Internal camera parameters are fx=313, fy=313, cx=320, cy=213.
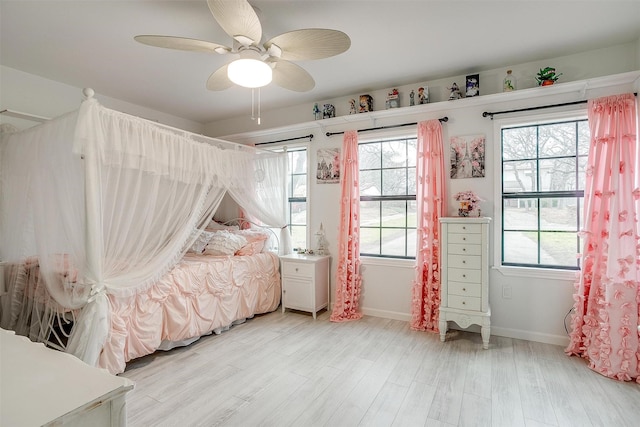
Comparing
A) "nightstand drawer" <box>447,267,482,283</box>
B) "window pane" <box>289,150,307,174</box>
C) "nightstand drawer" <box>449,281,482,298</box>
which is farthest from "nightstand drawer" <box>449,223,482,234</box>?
"window pane" <box>289,150,307,174</box>

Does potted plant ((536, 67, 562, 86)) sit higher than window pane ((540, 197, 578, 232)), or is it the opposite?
potted plant ((536, 67, 562, 86))

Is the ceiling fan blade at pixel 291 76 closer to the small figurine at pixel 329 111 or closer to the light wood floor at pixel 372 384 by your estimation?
the small figurine at pixel 329 111

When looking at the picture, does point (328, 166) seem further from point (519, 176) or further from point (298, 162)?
point (519, 176)

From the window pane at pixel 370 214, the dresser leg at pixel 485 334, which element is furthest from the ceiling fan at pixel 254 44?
the dresser leg at pixel 485 334

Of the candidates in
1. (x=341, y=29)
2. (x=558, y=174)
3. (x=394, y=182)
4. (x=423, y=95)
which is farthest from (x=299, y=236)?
(x=558, y=174)

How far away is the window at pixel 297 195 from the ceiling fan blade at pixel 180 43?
2.43 m

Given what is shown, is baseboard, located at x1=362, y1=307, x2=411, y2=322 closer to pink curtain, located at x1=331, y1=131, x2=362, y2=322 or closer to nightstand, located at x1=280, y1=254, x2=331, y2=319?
pink curtain, located at x1=331, y1=131, x2=362, y2=322

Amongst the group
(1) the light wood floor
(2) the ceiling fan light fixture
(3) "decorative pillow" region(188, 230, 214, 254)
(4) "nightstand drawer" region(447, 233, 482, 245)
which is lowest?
(1) the light wood floor

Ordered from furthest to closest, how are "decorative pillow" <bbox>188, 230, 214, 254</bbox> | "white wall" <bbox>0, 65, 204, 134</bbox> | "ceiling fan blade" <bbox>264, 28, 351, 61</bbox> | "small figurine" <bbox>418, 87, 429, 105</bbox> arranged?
"decorative pillow" <bbox>188, 230, 214, 254</bbox> → "small figurine" <bbox>418, 87, 429, 105</bbox> → "white wall" <bbox>0, 65, 204, 134</bbox> → "ceiling fan blade" <bbox>264, 28, 351, 61</bbox>

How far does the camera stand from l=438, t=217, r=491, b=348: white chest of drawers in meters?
2.94

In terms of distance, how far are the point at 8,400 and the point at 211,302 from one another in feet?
8.06

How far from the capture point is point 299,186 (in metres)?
4.52

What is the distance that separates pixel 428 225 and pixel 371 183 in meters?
0.94

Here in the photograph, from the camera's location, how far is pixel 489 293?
324cm
